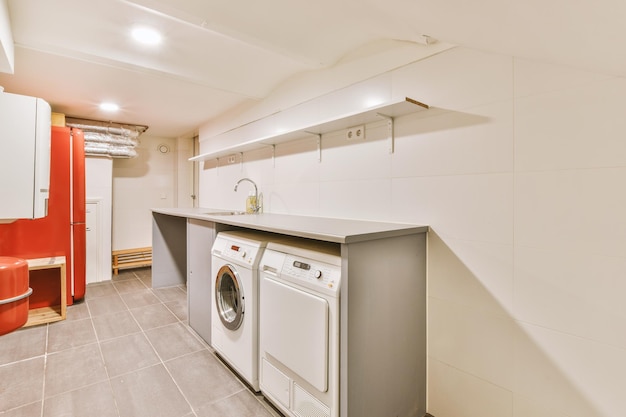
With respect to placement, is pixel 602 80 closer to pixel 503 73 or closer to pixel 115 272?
pixel 503 73

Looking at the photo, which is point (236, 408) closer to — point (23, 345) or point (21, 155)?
point (21, 155)

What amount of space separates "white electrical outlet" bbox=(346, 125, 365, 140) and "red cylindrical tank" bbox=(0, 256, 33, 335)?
5.95 feet

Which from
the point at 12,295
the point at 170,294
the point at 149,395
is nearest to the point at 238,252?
the point at 149,395

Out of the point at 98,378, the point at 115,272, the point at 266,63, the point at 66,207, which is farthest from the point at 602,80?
the point at 115,272

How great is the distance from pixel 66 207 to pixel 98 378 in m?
2.05

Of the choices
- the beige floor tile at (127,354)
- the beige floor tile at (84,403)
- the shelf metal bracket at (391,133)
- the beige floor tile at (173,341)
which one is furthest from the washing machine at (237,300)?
the shelf metal bracket at (391,133)

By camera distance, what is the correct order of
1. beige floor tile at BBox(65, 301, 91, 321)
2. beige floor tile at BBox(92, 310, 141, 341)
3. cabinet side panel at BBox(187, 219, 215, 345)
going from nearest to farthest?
cabinet side panel at BBox(187, 219, 215, 345) < beige floor tile at BBox(92, 310, 141, 341) < beige floor tile at BBox(65, 301, 91, 321)

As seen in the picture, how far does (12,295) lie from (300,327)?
109 centimetres

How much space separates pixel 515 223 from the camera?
1.41m

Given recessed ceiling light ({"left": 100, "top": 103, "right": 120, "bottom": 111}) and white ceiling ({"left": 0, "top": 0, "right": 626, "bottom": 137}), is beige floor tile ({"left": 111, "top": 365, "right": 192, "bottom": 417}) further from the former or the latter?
recessed ceiling light ({"left": 100, "top": 103, "right": 120, "bottom": 111})

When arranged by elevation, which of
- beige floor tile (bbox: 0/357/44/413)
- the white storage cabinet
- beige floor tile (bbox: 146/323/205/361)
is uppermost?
the white storage cabinet

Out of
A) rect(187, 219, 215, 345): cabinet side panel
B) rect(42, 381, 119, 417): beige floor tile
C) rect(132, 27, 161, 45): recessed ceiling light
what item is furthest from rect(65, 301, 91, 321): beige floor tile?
rect(132, 27, 161, 45): recessed ceiling light

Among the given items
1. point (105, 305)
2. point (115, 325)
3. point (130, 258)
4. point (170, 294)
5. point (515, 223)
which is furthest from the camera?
point (130, 258)

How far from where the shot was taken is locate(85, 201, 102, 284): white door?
3963mm
